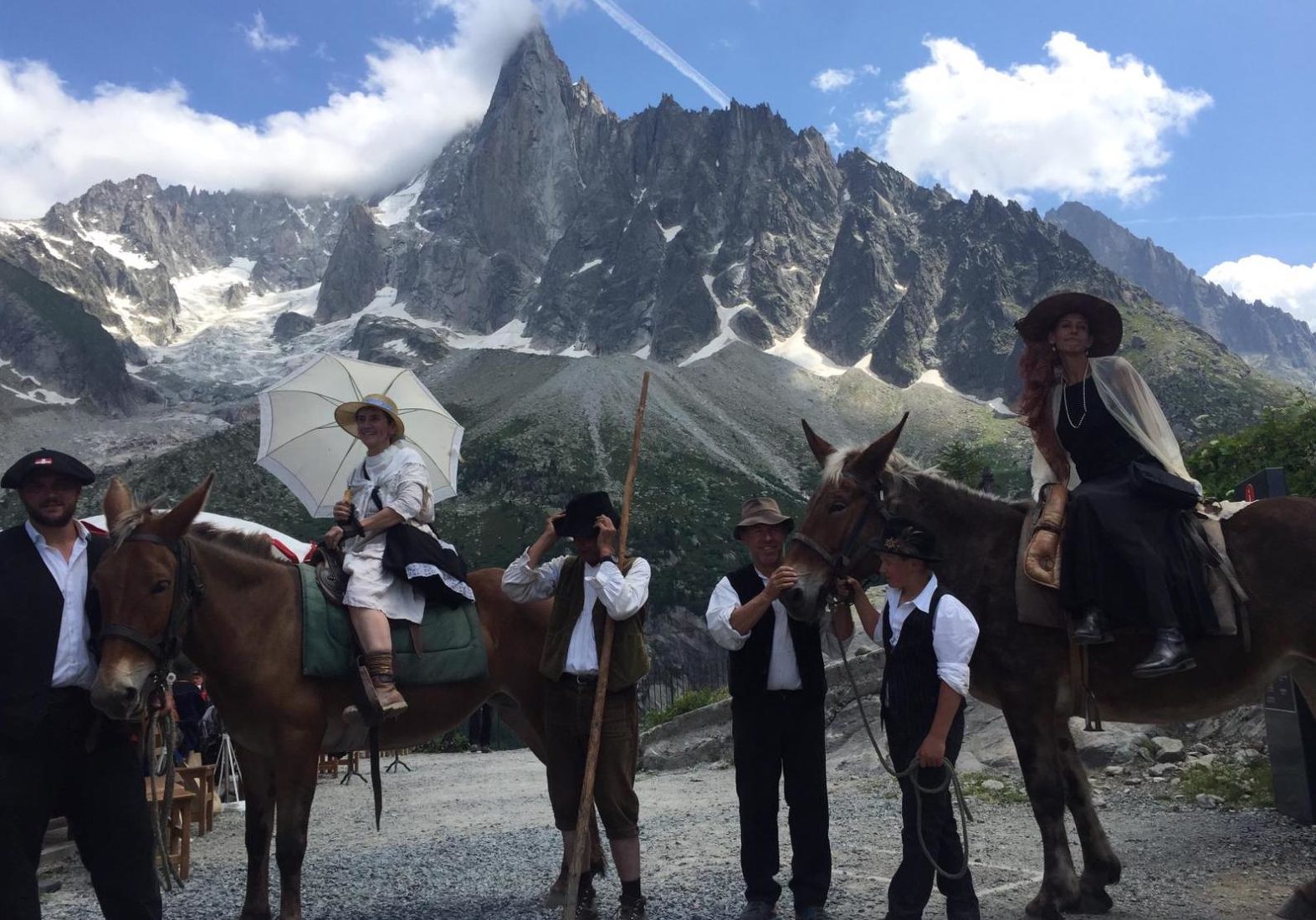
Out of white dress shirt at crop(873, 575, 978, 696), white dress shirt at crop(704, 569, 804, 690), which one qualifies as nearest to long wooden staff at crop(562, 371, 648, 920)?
white dress shirt at crop(704, 569, 804, 690)

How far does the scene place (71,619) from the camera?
Answer: 14.4ft

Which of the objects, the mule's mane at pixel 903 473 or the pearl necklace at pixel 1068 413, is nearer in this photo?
the mule's mane at pixel 903 473

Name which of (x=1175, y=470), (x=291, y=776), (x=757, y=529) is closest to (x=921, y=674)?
(x=757, y=529)

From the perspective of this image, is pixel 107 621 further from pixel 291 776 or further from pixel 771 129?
pixel 771 129

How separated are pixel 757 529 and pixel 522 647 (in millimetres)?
2209

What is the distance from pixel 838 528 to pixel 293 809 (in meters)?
3.59

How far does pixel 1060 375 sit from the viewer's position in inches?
234

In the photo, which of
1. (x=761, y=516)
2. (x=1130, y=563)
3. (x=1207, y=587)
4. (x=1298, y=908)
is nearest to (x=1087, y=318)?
(x=1130, y=563)

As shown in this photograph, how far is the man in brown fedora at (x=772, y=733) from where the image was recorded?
5.51m

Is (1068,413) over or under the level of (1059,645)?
over

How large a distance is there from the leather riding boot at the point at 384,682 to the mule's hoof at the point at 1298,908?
525 centimetres

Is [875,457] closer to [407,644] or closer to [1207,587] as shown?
[1207,587]

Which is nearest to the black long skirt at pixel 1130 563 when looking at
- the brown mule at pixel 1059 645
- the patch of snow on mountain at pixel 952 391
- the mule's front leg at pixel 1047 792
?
the brown mule at pixel 1059 645

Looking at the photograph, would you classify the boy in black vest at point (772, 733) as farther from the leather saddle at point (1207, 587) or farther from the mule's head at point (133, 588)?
the mule's head at point (133, 588)
